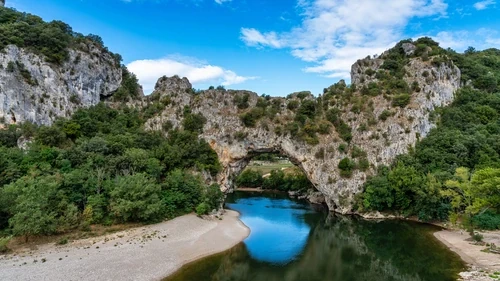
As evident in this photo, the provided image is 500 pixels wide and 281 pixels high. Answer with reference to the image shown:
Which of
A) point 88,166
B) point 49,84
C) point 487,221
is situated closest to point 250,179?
point 49,84

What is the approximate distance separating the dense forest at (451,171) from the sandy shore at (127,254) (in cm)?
2648

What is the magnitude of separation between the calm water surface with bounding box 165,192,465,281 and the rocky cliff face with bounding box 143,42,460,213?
10.3m

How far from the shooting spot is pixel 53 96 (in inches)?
2256

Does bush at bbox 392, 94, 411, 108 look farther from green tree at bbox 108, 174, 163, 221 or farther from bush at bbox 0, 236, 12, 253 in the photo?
bush at bbox 0, 236, 12, 253

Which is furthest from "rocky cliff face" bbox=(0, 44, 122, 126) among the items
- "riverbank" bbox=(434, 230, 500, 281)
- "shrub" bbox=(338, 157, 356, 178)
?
"riverbank" bbox=(434, 230, 500, 281)

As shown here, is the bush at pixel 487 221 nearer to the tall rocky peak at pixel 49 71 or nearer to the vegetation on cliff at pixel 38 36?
the tall rocky peak at pixel 49 71

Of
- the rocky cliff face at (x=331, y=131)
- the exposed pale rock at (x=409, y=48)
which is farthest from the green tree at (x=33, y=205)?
the exposed pale rock at (x=409, y=48)

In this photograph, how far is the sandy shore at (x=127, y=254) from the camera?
23922 mm

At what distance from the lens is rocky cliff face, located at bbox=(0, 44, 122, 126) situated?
51594 millimetres

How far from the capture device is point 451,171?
49.6 meters

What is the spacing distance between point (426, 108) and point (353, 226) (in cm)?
3069

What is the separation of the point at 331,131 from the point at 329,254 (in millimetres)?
31848

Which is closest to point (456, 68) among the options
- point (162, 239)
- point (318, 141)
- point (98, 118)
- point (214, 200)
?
point (318, 141)

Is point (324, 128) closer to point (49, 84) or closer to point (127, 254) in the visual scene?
point (127, 254)
